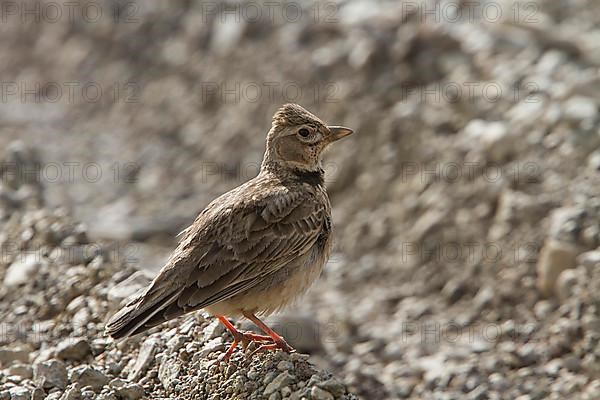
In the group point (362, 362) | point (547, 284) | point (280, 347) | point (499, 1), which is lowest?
point (362, 362)

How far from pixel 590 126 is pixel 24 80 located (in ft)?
38.2

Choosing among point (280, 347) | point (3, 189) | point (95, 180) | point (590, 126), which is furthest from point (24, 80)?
point (280, 347)

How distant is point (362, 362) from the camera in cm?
1125

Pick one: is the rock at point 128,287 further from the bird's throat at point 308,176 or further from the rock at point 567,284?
the rock at point 567,284

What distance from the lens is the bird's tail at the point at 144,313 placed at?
7.41 meters

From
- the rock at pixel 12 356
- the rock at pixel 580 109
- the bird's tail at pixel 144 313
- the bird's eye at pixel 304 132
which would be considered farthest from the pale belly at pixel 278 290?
the rock at pixel 580 109

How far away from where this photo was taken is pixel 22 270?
10000 millimetres

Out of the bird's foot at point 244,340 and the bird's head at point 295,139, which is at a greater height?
the bird's head at point 295,139

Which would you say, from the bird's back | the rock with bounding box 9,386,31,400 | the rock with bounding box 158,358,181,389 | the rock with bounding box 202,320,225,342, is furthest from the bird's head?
the rock with bounding box 9,386,31,400

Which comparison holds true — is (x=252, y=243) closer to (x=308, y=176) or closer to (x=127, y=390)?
(x=308, y=176)

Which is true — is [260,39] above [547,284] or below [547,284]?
above

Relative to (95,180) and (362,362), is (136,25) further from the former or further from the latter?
(362,362)

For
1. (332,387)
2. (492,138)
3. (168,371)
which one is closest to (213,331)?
(168,371)

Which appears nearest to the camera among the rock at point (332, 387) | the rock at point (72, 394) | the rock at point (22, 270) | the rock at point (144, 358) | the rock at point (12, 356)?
the rock at point (332, 387)
